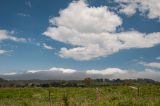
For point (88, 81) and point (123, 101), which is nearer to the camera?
point (123, 101)

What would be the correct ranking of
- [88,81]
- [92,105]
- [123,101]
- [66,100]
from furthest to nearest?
1. [88,81]
2. [123,101]
3. [92,105]
4. [66,100]

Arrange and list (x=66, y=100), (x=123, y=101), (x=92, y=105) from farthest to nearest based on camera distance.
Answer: (x=123, y=101) → (x=92, y=105) → (x=66, y=100)

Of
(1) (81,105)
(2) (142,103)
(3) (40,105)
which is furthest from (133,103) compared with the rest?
(3) (40,105)

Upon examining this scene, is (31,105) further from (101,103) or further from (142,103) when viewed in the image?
(142,103)

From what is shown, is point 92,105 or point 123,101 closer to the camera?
point 92,105

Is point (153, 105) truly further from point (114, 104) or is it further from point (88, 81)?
point (88, 81)

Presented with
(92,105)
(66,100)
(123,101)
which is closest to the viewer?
(66,100)

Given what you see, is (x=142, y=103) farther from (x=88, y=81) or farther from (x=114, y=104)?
(x=88, y=81)

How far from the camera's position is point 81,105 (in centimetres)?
1686

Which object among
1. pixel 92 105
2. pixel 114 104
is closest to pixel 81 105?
pixel 92 105

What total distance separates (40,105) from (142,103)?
550 centimetres

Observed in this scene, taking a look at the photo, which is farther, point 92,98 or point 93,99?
point 92,98

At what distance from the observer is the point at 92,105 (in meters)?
17.5

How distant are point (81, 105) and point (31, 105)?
327cm
